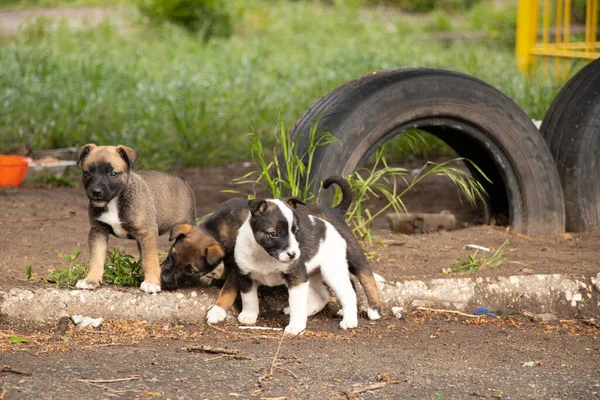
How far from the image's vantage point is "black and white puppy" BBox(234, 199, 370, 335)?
178 inches

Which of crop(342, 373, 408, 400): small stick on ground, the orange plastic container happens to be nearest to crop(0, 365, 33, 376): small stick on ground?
crop(342, 373, 408, 400): small stick on ground

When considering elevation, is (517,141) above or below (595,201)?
above

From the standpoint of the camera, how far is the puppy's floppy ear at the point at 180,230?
485 cm

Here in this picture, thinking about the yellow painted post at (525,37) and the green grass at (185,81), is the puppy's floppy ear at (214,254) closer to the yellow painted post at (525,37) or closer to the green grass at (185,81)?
the green grass at (185,81)

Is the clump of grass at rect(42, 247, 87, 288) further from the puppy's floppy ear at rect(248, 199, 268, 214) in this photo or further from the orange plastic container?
the orange plastic container

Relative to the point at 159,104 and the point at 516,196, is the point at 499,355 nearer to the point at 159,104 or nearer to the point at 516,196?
the point at 516,196

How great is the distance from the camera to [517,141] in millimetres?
6293

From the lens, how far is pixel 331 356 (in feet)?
14.3

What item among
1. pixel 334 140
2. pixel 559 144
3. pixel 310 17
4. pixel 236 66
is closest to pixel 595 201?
pixel 559 144

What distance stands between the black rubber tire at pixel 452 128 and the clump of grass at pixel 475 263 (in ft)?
2.68

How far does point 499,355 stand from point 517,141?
87.3 inches

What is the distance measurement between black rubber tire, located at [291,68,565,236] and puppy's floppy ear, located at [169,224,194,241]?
113 centimetres

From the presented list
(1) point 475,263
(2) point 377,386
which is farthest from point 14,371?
(1) point 475,263

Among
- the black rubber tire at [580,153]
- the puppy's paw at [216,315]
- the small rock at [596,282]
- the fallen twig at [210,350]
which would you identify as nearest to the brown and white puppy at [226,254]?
the puppy's paw at [216,315]
